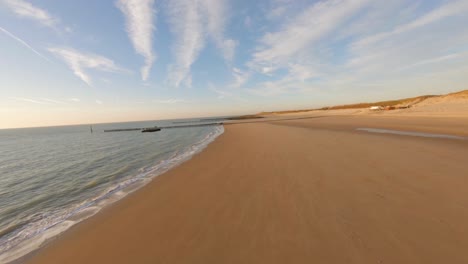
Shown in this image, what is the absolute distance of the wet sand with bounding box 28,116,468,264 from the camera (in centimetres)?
338

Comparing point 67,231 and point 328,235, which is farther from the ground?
point 328,235

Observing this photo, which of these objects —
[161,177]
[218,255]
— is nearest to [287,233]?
[218,255]

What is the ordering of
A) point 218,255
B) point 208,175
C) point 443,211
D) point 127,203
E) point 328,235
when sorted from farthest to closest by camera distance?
point 208,175, point 127,203, point 443,211, point 328,235, point 218,255

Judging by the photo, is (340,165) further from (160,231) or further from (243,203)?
(160,231)

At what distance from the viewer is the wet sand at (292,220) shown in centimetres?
338

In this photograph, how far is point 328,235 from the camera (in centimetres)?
379

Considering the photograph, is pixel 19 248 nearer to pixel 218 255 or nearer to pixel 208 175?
pixel 218 255

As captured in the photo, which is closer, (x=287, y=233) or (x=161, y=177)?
(x=287, y=233)

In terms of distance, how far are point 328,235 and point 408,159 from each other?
8.15 metres

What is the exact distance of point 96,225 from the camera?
5348mm

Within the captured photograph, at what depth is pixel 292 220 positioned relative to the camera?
4.48 metres

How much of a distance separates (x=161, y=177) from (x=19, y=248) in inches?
205

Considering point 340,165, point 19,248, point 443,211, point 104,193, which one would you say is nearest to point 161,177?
point 104,193

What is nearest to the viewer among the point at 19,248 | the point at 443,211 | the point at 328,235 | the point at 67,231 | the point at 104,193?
the point at 328,235
